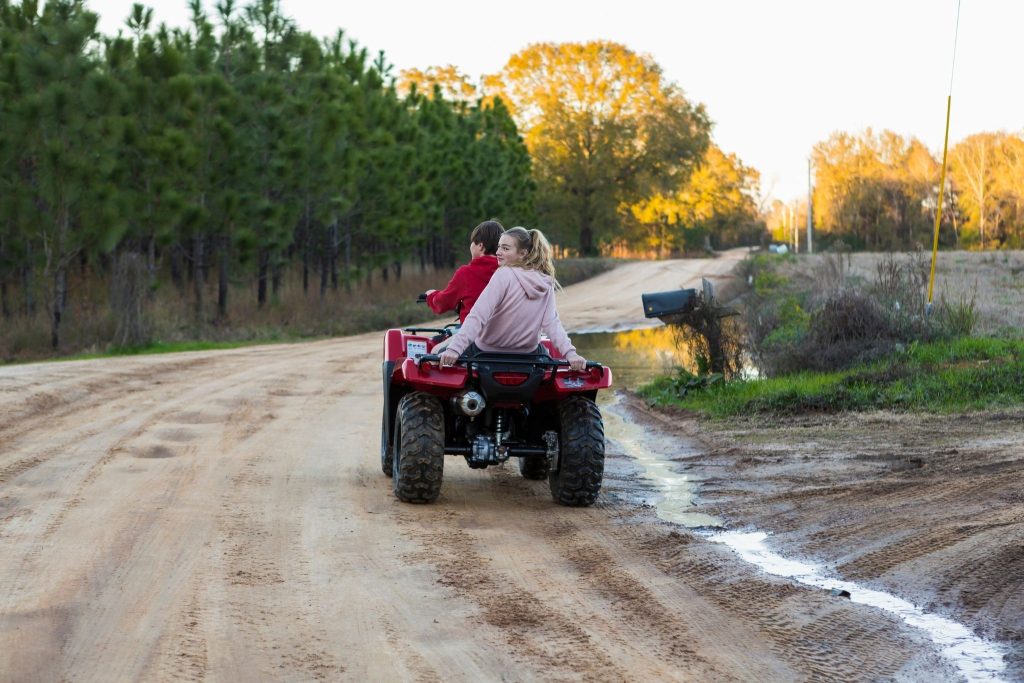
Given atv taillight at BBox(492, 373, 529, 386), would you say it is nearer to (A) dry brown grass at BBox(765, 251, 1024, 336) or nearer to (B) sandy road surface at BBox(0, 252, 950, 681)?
(B) sandy road surface at BBox(0, 252, 950, 681)

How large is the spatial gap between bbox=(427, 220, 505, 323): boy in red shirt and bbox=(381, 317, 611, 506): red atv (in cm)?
57

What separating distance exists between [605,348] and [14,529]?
19.8m

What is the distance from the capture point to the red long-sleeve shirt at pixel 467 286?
933cm

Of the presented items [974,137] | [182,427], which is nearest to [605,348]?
[182,427]

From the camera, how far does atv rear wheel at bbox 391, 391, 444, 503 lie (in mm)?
8695

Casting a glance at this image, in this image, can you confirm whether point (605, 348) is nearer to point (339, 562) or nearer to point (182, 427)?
point (182, 427)

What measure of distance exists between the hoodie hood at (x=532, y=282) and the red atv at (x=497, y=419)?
1.44ft

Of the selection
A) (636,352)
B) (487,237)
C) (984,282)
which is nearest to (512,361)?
(487,237)

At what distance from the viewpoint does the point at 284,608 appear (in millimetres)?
6055

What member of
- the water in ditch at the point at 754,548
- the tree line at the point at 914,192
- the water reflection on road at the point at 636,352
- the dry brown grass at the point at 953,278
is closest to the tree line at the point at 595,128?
the tree line at the point at 914,192

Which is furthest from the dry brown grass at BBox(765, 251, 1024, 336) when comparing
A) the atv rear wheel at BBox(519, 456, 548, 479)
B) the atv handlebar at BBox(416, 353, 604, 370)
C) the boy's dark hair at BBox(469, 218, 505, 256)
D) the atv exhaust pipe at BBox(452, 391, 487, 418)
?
A: the atv exhaust pipe at BBox(452, 391, 487, 418)

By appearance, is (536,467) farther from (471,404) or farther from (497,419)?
(471,404)

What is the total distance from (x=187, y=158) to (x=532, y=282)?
21440 mm

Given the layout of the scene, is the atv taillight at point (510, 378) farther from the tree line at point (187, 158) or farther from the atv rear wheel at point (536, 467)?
the tree line at point (187, 158)
